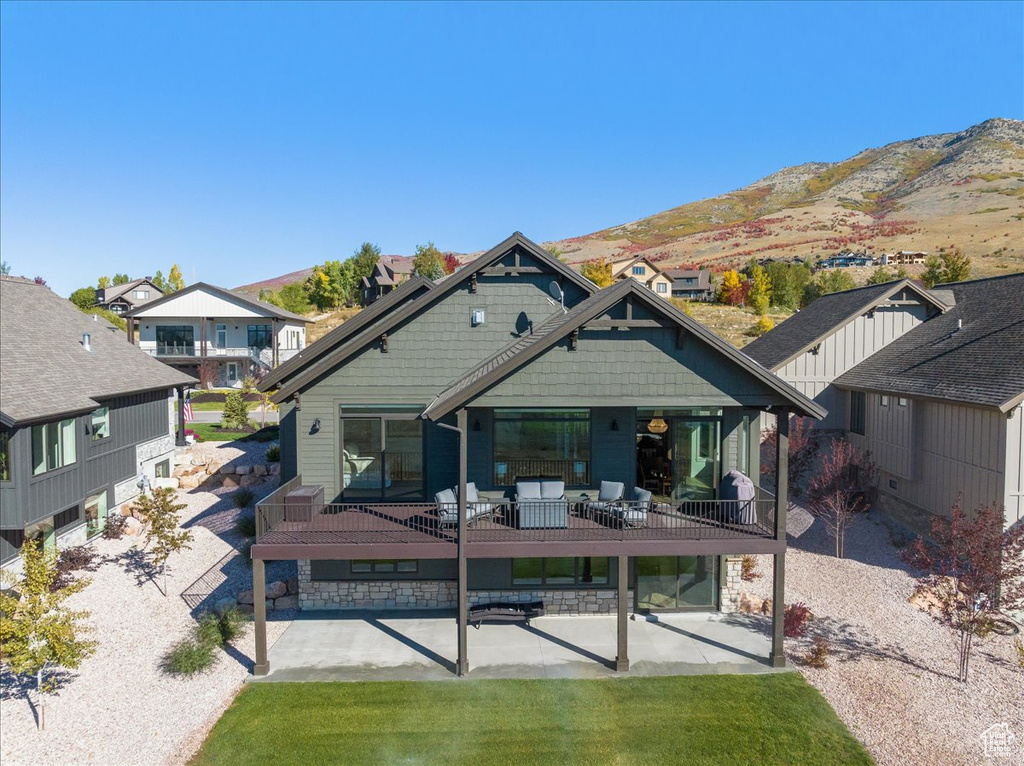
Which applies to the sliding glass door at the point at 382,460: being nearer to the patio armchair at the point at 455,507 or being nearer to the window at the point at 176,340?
the patio armchair at the point at 455,507

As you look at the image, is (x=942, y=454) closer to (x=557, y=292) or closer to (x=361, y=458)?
(x=557, y=292)

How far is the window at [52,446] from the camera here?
1455 cm

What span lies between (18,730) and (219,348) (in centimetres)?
3997

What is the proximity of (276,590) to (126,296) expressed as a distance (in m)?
65.9

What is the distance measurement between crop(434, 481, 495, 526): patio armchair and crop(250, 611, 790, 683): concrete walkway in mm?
2525

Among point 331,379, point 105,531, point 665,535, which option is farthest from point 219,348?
point 665,535

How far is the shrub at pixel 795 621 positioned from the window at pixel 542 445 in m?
5.04

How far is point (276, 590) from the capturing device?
44.8ft

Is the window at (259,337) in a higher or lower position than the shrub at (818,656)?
higher

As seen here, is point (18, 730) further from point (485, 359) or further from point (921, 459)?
point (921, 459)

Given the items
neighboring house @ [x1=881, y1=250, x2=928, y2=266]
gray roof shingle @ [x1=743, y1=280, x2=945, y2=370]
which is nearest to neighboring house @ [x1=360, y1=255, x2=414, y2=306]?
gray roof shingle @ [x1=743, y1=280, x2=945, y2=370]

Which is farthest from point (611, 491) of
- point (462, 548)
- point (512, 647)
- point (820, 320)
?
point (820, 320)

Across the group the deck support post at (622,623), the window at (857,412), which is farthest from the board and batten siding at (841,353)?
the deck support post at (622,623)

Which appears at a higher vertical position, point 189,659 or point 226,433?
point 226,433
